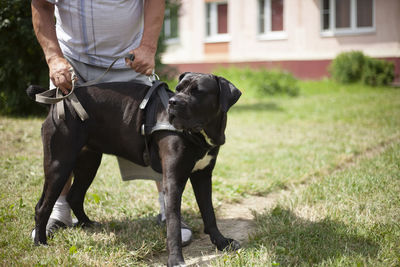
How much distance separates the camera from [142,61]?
9.23ft

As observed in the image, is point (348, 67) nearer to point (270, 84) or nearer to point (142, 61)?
point (270, 84)

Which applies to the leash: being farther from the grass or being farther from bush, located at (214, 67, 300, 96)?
bush, located at (214, 67, 300, 96)

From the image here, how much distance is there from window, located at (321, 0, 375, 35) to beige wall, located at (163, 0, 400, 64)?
0.43 m

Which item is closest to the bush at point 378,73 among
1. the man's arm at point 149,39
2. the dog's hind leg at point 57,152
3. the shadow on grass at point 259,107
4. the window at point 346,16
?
the window at point 346,16

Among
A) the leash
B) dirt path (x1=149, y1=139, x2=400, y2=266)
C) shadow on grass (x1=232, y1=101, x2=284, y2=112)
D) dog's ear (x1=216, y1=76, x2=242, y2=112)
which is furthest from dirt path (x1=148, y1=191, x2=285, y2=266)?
shadow on grass (x1=232, y1=101, x2=284, y2=112)

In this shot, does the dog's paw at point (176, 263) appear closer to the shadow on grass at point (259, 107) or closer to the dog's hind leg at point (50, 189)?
the dog's hind leg at point (50, 189)

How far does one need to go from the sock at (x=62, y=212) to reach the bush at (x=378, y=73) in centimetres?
1260

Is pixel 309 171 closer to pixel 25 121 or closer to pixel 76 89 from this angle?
pixel 76 89

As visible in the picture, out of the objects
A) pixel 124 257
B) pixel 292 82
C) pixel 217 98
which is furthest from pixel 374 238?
pixel 292 82

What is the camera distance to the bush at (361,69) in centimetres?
1351

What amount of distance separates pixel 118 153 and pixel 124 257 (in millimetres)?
703

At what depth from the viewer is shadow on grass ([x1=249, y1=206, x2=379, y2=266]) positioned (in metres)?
2.52

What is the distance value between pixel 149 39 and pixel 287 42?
14.7 metres

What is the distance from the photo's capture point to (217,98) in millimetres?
2551
